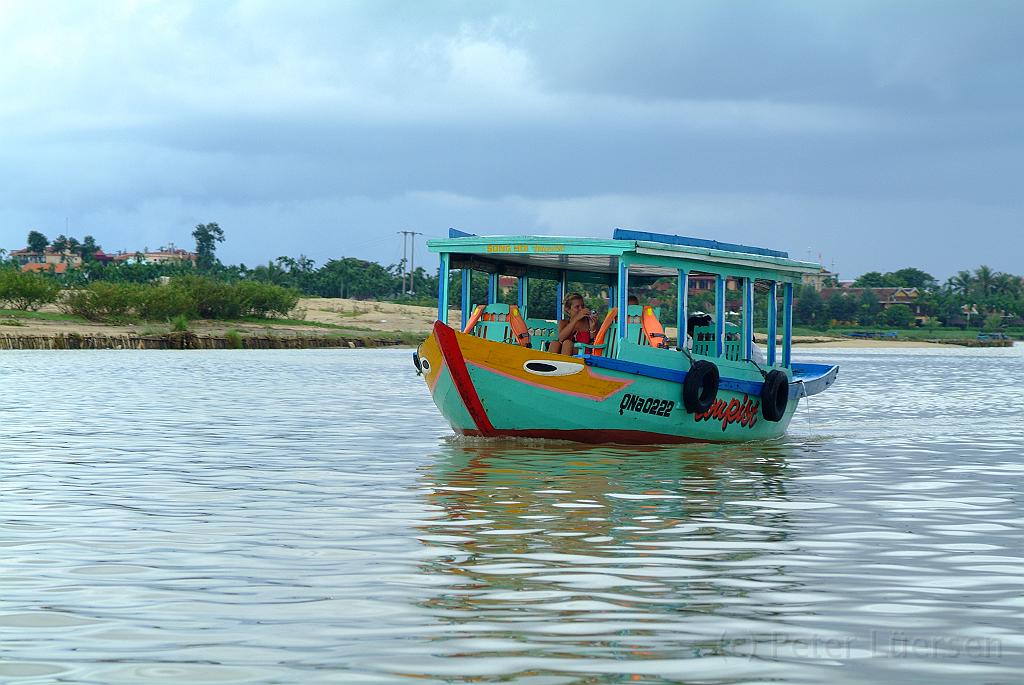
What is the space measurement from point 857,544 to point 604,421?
23.4ft

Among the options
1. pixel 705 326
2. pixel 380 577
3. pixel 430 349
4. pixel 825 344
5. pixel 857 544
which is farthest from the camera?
→ pixel 825 344

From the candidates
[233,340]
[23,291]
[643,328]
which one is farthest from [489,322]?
[23,291]

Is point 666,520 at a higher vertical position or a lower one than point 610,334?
lower

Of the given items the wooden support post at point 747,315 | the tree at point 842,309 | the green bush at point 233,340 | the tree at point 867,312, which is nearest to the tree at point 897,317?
the tree at point 867,312

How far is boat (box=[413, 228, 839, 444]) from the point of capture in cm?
1617

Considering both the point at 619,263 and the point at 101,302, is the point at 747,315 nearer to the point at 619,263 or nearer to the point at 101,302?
the point at 619,263

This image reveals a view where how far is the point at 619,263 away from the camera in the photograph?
1662cm

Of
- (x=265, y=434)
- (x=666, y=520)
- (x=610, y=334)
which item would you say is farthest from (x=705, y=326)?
(x=666, y=520)

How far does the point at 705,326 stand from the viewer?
63.0 ft

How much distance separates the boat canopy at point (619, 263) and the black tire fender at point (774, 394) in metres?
0.65

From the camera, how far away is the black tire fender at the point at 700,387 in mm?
17000

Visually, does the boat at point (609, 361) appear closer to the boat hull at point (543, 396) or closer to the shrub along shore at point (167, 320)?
the boat hull at point (543, 396)

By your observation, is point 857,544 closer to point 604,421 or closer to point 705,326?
point 604,421

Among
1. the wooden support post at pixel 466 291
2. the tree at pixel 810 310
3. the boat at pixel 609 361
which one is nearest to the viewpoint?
the boat at pixel 609 361
